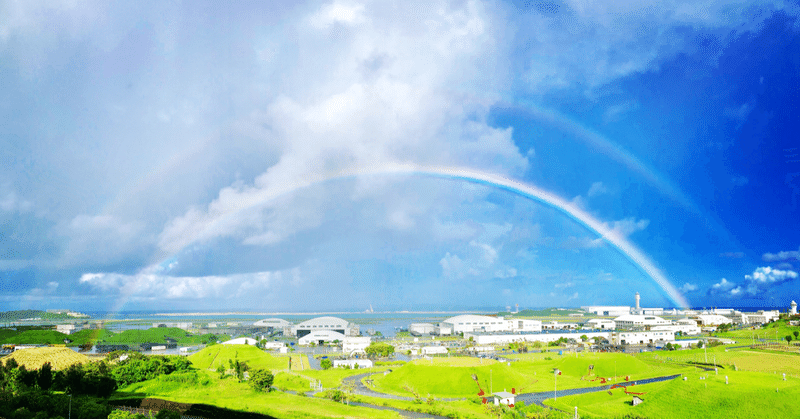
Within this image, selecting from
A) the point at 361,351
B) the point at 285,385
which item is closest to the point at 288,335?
the point at 361,351

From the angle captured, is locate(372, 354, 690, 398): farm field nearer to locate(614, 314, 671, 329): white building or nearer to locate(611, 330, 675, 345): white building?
locate(611, 330, 675, 345): white building

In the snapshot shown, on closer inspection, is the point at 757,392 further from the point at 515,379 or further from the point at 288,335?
the point at 288,335

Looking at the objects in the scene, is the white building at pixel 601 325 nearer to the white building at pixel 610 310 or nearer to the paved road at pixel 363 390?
the white building at pixel 610 310

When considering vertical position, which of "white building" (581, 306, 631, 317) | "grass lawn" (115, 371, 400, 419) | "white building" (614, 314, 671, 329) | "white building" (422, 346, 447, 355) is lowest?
"white building" (581, 306, 631, 317)

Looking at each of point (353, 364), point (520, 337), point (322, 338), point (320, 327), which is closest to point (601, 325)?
point (520, 337)

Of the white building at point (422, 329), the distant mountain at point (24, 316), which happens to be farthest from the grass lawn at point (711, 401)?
the distant mountain at point (24, 316)

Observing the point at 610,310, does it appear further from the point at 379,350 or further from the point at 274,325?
the point at 379,350

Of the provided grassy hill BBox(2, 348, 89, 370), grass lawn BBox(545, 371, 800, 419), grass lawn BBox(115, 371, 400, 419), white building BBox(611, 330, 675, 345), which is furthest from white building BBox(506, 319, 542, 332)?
grassy hill BBox(2, 348, 89, 370)
